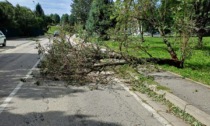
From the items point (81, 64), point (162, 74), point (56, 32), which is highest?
point (56, 32)

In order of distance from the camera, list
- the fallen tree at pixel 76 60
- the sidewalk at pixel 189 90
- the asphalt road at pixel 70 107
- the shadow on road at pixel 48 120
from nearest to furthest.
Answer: the shadow on road at pixel 48 120 → the asphalt road at pixel 70 107 → the sidewalk at pixel 189 90 → the fallen tree at pixel 76 60

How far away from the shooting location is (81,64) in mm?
11414

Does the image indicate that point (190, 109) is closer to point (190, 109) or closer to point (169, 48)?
point (190, 109)

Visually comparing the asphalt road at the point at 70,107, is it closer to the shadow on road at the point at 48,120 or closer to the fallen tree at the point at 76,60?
the shadow on road at the point at 48,120

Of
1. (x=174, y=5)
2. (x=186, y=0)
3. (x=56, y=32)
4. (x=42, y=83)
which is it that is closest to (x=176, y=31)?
(x=186, y=0)

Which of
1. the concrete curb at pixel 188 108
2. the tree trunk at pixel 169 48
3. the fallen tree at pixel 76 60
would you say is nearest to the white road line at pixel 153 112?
the concrete curb at pixel 188 108

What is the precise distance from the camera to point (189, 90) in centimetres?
977

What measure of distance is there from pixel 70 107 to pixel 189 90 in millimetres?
3685

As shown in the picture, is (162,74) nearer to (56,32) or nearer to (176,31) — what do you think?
(176,31)

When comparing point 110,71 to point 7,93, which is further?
point 110,71

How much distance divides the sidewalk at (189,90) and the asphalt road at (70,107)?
1.13 meters

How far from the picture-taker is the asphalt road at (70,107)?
662 centimetres

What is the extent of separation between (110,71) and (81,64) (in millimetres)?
1740

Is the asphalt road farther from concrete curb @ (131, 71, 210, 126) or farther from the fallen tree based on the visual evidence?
concrete curb @ (131, 71, 210, 126)
